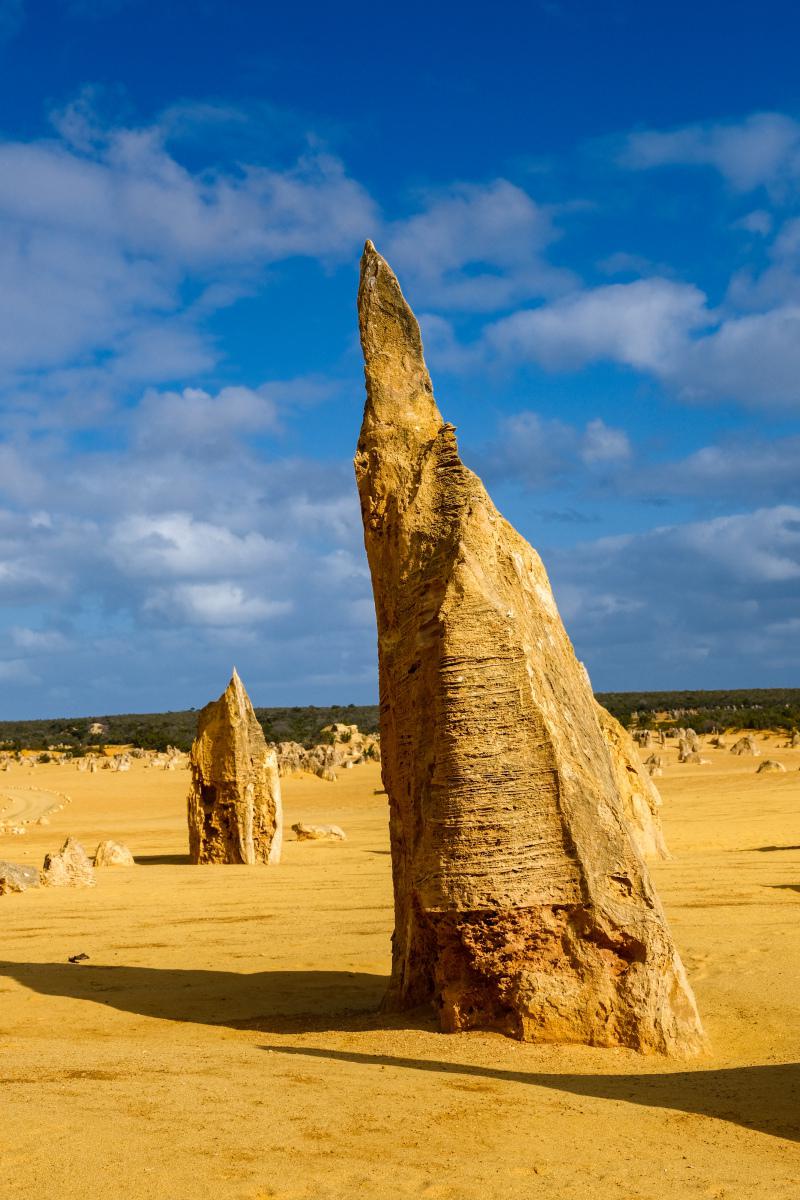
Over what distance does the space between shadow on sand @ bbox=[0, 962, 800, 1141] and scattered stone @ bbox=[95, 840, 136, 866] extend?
6206mm

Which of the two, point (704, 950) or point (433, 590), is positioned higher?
point (433, 590)

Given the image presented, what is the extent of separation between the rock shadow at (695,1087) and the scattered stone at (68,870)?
834cm

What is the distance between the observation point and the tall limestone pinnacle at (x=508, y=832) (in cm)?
639

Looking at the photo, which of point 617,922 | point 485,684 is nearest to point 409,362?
point 485,684

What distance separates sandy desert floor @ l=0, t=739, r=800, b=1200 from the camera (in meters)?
4.18

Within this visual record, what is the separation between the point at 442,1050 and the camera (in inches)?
245

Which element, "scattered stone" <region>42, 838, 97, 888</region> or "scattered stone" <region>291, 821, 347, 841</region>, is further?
"scattered stone" <region>291, 821, 347, 841</region>

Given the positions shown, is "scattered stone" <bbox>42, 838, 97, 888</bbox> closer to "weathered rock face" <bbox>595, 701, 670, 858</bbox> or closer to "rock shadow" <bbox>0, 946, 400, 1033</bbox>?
"rock shadow" <bbox>0, 946, 400, 1033</bbox>

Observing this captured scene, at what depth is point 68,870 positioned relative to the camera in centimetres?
1396

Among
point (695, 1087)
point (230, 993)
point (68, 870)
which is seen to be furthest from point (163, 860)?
point (695, 1087)

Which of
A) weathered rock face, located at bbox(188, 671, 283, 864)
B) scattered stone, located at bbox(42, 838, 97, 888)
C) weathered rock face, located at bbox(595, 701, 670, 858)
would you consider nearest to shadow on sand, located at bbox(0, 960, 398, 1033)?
scattered stone, located at bbox(42, 838, 97, 888)

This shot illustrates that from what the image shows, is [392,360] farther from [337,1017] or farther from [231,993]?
[231,993]

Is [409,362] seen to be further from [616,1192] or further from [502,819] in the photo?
[616,1192]

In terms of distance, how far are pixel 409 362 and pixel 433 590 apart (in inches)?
77.4
